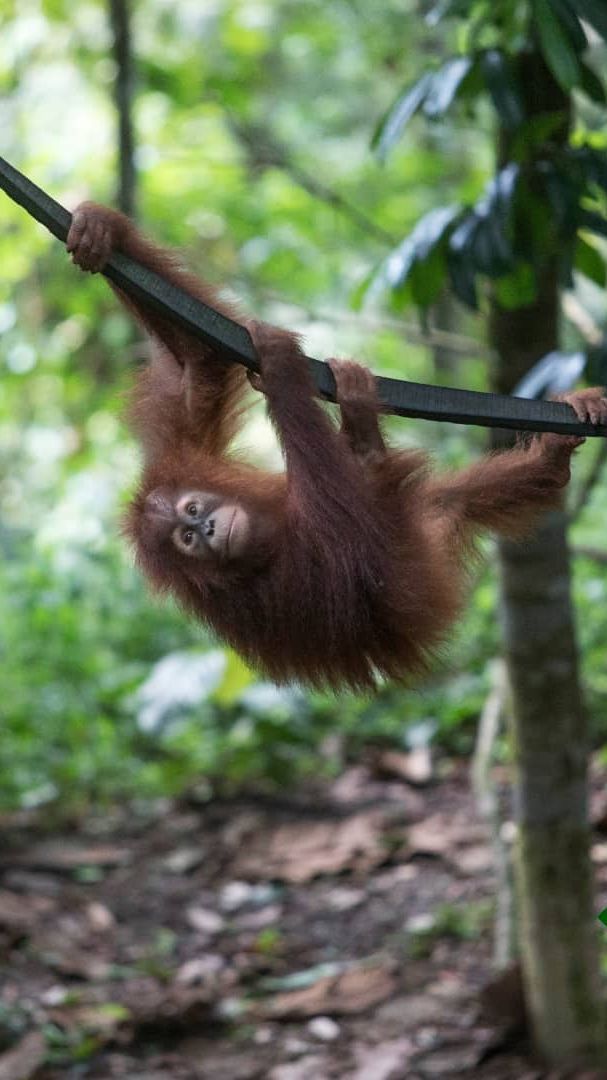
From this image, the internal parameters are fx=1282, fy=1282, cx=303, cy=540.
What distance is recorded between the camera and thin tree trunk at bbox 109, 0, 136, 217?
19.7 feet

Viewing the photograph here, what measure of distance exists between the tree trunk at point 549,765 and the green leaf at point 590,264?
0.54m

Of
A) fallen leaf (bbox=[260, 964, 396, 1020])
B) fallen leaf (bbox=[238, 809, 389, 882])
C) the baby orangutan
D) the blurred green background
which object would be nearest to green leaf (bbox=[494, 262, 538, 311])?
the baby orangutan

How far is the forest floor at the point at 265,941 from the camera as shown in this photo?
177 inches

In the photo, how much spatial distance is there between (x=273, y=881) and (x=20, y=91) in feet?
15.2

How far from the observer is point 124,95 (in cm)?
610

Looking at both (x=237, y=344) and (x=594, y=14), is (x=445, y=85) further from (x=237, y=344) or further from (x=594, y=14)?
(x=237, y=344)

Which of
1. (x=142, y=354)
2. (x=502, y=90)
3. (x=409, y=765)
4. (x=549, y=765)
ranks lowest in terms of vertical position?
(x=549, y=765)

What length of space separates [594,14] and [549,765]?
93.0 inches

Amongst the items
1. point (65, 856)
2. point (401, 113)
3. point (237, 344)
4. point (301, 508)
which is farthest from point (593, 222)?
point (65, 856)

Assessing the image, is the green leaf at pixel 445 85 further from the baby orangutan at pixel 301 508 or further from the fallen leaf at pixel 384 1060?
the fallen leaf at pixel 384 1060

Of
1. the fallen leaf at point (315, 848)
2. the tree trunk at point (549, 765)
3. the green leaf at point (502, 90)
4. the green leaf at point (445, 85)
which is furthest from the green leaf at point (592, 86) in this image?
the fallen leaf at point (315, 848)

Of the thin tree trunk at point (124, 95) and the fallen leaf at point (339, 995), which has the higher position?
the thin tree trunk at point (124, 95)

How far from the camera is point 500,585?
4129 mm

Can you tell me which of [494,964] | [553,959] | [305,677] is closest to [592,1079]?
[553,959]
